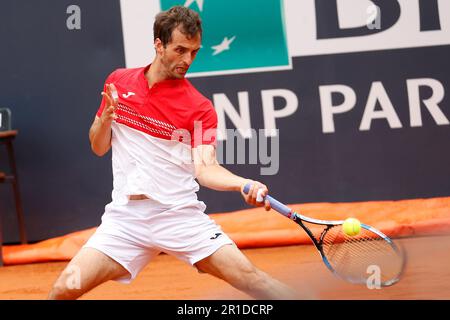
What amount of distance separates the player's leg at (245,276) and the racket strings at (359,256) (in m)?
0.38

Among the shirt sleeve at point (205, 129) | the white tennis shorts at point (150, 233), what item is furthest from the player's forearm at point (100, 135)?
the shirt sleeve at point (205, 129)

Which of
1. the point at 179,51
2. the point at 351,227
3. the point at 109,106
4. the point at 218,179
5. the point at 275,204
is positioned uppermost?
the point at 179,51

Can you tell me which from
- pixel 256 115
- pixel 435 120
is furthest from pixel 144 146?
pixel 435 120

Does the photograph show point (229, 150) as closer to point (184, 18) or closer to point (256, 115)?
point (256, 115)

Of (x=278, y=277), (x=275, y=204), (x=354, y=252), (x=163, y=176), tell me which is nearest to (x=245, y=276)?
(x=275, y=204)

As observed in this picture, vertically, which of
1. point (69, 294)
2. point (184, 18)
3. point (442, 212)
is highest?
point (184, 18)

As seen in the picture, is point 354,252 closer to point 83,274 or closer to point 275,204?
point 275,204

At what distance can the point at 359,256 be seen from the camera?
4461 millimetres

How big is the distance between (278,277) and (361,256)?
5.99ft

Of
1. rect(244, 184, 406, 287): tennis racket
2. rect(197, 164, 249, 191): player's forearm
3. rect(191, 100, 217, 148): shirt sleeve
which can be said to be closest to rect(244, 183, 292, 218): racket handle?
rect(244, 184, 406, 287): tennis racket

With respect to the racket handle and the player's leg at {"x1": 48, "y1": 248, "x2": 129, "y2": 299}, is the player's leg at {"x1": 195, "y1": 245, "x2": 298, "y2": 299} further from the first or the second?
the player's leg at {"x1": 48, "y1": 248, "x2": 129, "y2": 299}

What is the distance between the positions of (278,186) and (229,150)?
0.55 metres

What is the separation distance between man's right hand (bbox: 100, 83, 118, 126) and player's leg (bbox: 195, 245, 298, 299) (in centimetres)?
78

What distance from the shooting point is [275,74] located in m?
7.55
